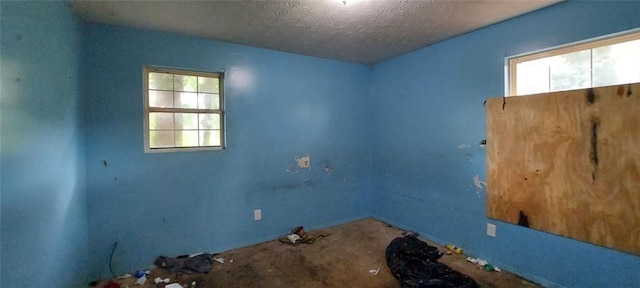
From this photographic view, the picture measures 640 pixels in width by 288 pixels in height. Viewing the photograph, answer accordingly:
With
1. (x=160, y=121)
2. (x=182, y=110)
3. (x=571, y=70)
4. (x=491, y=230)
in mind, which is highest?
(x=571, y=70)

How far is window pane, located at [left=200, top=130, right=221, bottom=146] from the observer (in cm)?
272

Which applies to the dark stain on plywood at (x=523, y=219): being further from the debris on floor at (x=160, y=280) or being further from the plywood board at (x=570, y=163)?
the debris on floor at (x=160, y=280)

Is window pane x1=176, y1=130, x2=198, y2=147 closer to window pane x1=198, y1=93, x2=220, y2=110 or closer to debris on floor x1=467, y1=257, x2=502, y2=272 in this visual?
window pane x1=198, y1=93, x2=220, y2=110

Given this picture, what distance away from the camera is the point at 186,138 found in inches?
104

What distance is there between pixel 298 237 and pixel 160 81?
218 cm

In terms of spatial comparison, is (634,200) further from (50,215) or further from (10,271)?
(50,215)

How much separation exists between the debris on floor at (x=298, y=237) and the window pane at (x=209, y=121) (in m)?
1.47

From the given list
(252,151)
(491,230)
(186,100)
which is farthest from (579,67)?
(186,100)

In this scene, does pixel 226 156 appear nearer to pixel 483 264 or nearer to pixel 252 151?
pixel 252 151

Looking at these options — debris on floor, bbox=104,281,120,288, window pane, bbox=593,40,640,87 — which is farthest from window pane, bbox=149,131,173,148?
window pane, bbox=593,40,640,87

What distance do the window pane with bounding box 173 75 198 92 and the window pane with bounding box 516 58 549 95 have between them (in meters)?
3.00

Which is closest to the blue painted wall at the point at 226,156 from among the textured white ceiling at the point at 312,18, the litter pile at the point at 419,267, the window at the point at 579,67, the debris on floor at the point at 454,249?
the textured white ceiling at the point at 312,18

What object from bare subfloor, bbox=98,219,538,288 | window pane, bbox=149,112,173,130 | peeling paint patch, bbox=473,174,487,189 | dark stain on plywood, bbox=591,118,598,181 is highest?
window pane, bbox=149,112,173,130

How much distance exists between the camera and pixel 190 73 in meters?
2.62
